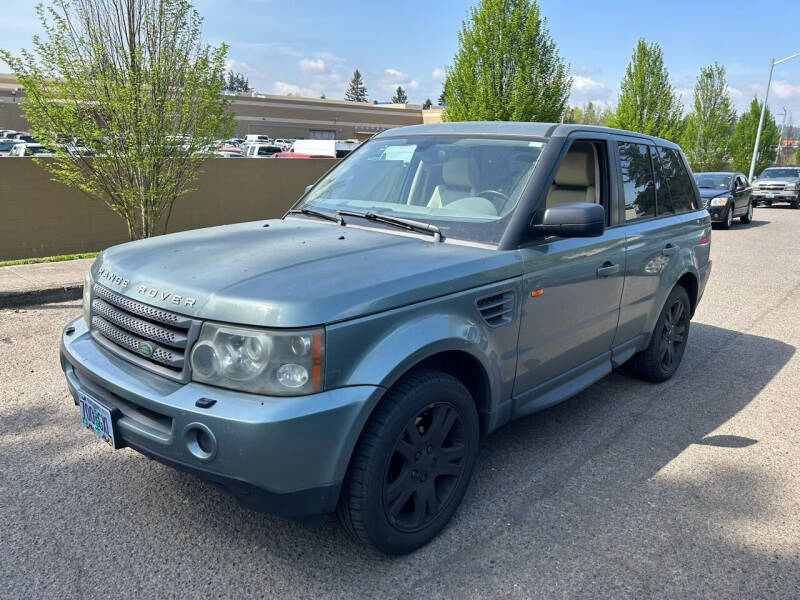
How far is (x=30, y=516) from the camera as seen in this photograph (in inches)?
116

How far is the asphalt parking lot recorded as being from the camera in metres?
2.58

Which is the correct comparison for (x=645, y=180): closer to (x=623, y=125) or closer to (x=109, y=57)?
(x=109, y=57)

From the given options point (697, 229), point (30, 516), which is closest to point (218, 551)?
point (30, 516)

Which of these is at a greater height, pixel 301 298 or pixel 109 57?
pixel 109 57

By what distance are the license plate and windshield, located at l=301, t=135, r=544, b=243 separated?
173 centimetres

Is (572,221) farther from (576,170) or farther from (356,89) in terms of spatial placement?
(356,89)

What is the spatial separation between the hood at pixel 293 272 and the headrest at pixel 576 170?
84 centimetres

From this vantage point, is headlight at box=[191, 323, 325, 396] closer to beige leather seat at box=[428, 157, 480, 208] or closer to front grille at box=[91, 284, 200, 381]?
front grille at box=[91, 284, 200, 381]

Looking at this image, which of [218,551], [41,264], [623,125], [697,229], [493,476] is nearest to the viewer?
[218,551]

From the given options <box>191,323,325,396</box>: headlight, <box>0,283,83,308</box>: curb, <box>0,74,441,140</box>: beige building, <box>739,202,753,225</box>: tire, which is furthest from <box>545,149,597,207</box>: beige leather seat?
<box>0,74,441,140</box>: beige building

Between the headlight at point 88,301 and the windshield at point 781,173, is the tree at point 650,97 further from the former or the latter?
the headlight at point 88,301

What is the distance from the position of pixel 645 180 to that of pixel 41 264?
7.81 m

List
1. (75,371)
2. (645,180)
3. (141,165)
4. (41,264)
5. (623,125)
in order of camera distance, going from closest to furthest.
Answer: (75,371)
(645,180)
(41,264)
(141,165)
(623,125)

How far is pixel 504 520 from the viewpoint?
3.03 metres
